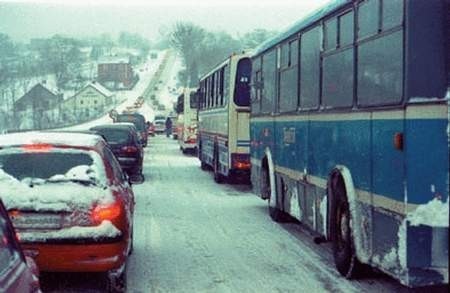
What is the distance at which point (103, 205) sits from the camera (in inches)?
299

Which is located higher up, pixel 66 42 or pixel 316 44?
pixel 66 42

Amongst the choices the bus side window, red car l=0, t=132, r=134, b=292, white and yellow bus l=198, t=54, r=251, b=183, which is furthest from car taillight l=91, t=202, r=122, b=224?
white and yellow bus l=198, t=54, r=251, b=183

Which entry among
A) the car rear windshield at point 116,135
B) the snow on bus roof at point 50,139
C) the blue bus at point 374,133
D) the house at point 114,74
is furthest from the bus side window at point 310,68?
the house at point 114,74

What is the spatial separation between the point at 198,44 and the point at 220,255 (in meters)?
134

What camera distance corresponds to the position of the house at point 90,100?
422ft

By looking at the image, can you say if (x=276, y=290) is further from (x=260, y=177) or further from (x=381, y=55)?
(x=260, y=177)

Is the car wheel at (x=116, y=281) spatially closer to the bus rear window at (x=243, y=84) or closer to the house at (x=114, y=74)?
the bus rear window at (x=243, y=84)

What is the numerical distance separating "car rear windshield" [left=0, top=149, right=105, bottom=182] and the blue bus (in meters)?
2.57

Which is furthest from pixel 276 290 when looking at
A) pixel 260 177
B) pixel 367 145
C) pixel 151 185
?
pixel 151 185

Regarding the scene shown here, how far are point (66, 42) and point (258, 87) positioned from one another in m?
131

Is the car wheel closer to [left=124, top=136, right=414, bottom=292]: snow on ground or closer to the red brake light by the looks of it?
[left=124, top=136, right=414, bottom=292]: snow on ground

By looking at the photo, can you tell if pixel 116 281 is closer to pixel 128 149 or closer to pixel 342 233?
pixel 342 233

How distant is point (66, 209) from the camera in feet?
Answer: 24.5

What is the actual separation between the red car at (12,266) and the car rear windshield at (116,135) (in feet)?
59.1
